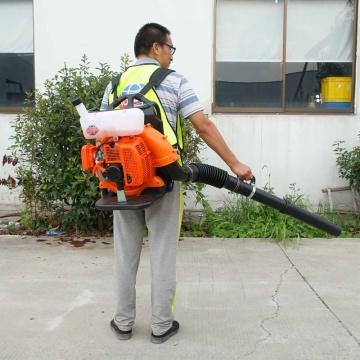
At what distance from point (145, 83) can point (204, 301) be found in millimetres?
1906

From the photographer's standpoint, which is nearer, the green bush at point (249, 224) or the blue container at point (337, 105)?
the green bush at point (249, 224)

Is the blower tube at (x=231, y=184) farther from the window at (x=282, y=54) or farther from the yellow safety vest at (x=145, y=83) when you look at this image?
the window at (x=282, y=54)

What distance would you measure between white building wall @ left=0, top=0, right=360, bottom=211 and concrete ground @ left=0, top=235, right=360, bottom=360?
139 cm

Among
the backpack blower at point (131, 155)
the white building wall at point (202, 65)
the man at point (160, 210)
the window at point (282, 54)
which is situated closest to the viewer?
the backpack blower at point (131, 155)

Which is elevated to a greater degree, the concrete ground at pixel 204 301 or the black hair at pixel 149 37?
the black hair at pixel 149 37

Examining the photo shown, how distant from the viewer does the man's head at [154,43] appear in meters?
3.03

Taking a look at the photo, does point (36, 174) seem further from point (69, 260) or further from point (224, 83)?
point (224, 83)

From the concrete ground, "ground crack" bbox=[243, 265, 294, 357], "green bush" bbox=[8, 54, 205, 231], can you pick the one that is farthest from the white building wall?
"ground crack" bbox=[243, 265, 294, 357]

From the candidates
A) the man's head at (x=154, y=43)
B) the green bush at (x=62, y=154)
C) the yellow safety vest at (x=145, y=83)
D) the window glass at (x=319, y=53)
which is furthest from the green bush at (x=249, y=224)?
the man's head at (x=154, y=43)

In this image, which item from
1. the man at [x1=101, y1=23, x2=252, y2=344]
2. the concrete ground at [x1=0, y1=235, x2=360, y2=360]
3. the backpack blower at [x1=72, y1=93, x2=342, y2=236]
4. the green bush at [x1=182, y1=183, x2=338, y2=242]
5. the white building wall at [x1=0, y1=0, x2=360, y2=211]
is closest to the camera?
the backpack blower at [x1=72, y1=93, x2=342, y2=236]

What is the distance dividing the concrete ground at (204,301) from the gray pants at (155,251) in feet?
0.93

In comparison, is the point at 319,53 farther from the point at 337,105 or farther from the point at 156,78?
the point at 156,78

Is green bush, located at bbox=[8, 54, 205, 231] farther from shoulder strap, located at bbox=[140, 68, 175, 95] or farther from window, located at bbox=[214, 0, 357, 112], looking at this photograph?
shoulder strap, located at bbox=[140, 68, 175, 95]

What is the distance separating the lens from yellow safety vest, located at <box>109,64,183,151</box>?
2.84 m
